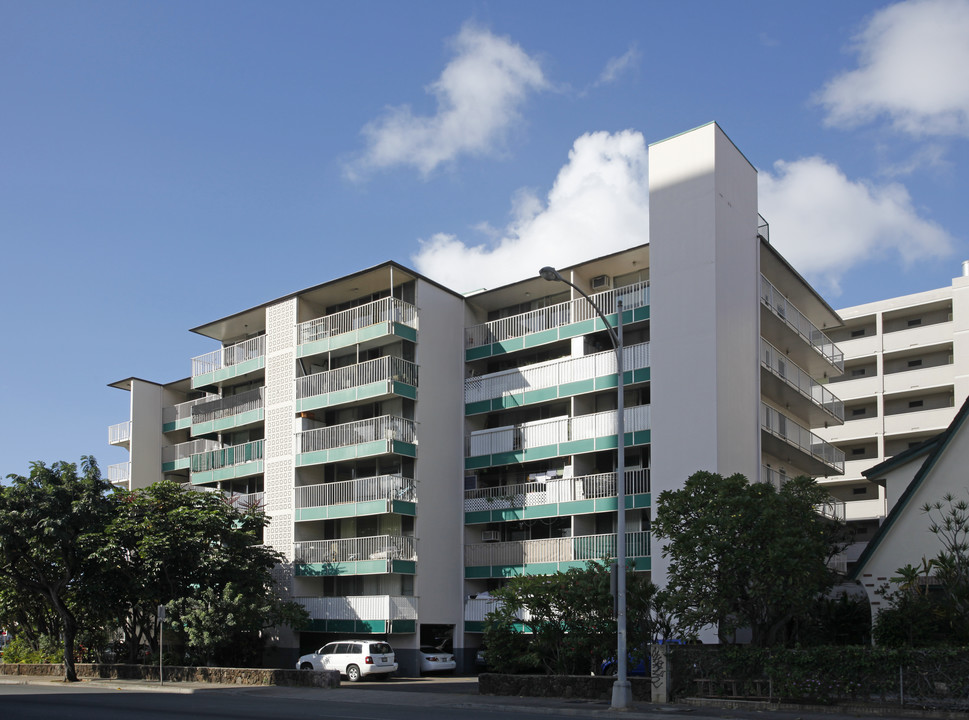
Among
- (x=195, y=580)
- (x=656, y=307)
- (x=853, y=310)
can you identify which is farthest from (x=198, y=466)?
(x=853, y=310)

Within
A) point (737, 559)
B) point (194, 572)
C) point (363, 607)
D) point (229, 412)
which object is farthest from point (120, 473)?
point (737, 559)

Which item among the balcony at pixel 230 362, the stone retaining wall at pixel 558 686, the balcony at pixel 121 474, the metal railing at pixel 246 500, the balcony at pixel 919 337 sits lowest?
the stone retaining wall at pixel 558 686

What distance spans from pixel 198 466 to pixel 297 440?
28.2ft

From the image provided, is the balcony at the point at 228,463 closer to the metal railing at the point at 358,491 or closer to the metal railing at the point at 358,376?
→ the metal railing at the point at 358,491

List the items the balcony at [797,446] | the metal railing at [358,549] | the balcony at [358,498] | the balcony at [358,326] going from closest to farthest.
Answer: the balcony at [797,446], the metal railing at [358,549], the balcony at [358,498], the balcony at [358,326]

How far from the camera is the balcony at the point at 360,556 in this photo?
38.6 m

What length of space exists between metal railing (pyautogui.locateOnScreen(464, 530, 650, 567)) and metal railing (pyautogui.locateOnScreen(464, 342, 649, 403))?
6392 mm

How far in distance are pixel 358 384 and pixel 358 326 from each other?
275cm

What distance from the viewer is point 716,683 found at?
75.9ft

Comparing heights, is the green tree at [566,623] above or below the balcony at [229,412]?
below

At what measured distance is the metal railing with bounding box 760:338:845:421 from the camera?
122ft

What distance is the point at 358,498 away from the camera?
131 feet

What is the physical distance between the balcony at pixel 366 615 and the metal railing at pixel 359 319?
11711 mm

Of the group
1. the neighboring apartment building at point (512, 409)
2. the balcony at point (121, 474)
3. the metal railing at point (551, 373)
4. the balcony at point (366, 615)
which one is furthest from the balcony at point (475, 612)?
the balcony at point (121, 474)
